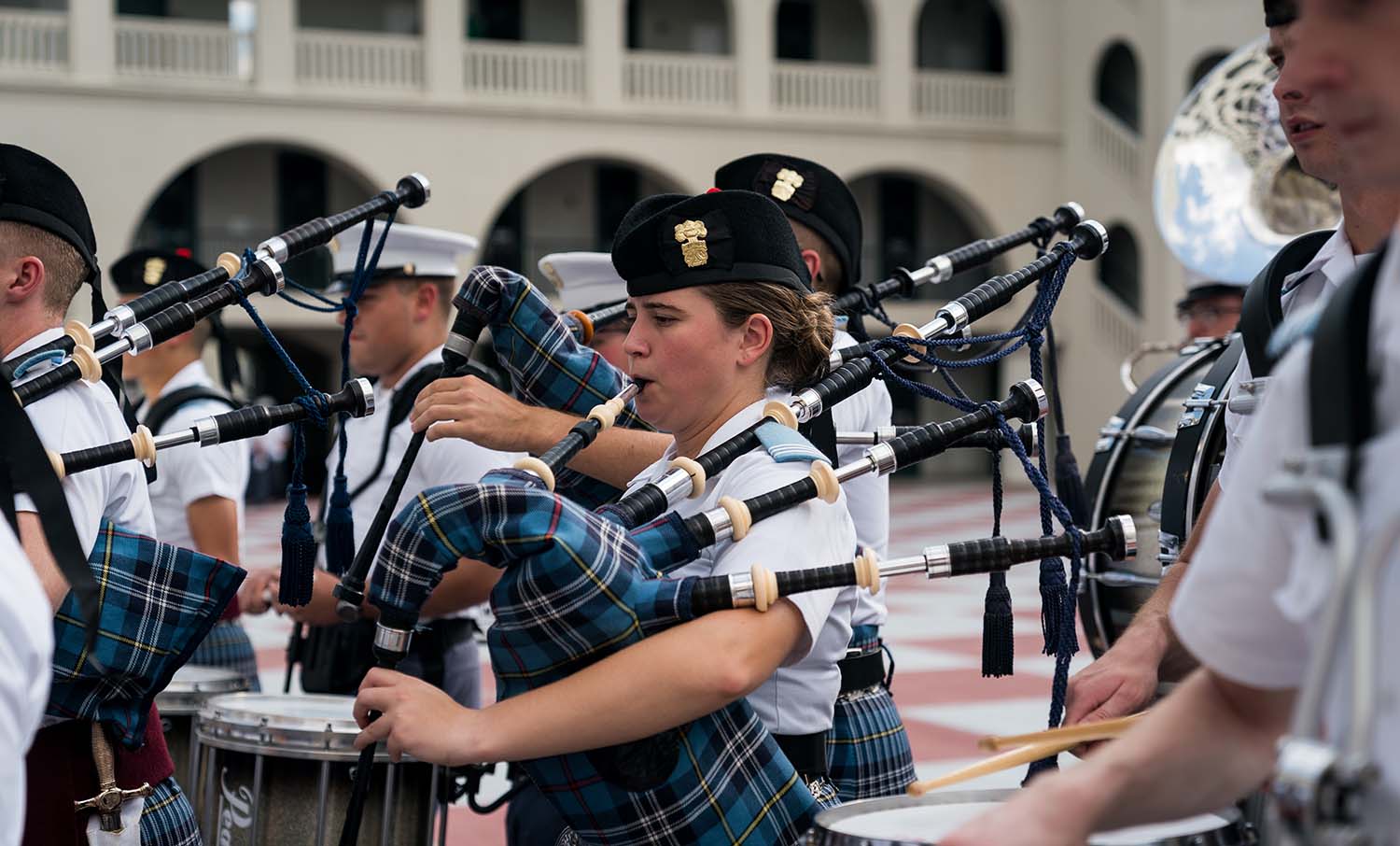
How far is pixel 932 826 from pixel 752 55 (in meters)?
19.6

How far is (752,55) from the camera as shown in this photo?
2047cm

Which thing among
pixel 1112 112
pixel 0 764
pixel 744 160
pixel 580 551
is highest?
pixel 1112 112

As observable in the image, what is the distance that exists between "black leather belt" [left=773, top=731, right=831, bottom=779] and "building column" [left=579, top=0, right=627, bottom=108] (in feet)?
60.1

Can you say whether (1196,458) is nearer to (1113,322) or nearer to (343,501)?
(343,501)

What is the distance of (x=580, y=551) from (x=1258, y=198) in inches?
160

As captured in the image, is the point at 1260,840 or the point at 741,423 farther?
the point at 741,423

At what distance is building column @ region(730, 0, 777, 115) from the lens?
803 inches

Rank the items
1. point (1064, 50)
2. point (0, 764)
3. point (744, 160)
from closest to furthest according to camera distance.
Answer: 1. point (0, 764)
2. point (744, 160)
3. point (1064, 50)

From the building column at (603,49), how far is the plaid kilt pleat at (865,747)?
1790 cm

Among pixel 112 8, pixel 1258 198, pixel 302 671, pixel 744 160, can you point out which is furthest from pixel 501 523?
pixel 112 8

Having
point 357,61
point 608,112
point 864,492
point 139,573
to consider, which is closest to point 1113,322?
point 608,112

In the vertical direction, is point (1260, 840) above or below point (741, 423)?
below

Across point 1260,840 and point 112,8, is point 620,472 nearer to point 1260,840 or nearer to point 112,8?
point 1260,840

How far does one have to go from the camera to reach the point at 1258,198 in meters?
5.12
